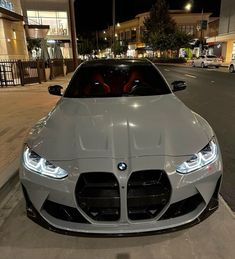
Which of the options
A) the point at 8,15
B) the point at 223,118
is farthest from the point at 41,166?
the point at 8,15

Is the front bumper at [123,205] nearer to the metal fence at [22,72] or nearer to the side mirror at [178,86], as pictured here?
the side mirror at [178,86]

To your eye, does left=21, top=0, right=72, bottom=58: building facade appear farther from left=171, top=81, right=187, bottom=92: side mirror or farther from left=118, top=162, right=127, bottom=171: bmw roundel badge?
left=118, top=162, right=127, bottom=171: bmw roundel badge

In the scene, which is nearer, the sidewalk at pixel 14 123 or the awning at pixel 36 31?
the sidewalk at pixel 14 123

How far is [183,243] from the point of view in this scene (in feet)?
9.25

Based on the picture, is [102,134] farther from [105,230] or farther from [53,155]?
[105,230]

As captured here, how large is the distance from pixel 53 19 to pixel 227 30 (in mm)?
23376

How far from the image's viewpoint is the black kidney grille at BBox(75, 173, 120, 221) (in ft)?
7.84

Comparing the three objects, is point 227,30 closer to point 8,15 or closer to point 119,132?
point 8,15

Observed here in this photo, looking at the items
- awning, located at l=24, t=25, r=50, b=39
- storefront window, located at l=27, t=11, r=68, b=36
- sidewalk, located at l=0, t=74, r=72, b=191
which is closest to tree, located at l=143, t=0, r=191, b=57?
storefront window, located at l=27, t=11, r=68, b=36

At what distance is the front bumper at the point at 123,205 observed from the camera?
243 centimetres

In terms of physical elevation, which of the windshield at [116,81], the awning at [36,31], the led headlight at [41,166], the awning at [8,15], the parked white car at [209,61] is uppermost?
the awning at [8,15]

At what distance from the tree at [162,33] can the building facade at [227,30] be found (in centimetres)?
1171

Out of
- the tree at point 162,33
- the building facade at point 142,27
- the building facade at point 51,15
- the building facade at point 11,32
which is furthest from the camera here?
the building facade at point 142,27

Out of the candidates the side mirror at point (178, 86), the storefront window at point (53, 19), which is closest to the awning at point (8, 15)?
the side mirror at point (178, 86)
